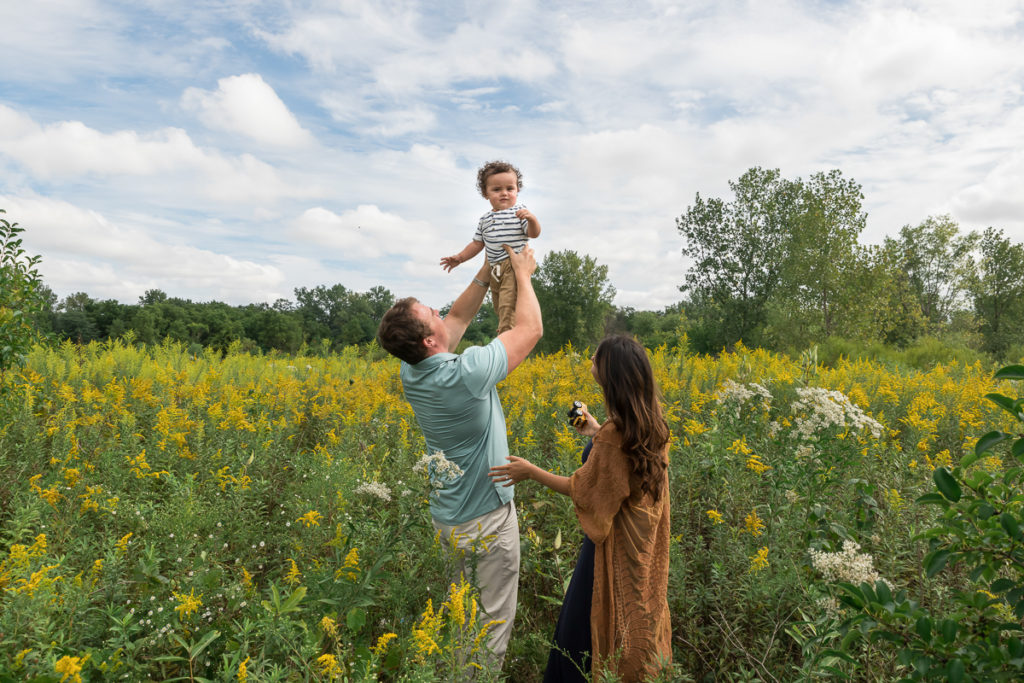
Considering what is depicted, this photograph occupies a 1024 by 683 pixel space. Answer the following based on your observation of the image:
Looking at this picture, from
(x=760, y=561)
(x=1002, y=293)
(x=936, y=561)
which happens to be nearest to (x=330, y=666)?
(x=936, y=561)

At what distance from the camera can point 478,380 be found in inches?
95.3

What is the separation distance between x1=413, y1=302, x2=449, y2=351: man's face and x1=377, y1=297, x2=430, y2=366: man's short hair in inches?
1.0

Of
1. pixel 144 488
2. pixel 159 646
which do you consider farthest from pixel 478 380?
pixel 144 488

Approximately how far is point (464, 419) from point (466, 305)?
3.18ft

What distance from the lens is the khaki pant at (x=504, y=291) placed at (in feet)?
10.6

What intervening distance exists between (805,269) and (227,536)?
24.9 meters

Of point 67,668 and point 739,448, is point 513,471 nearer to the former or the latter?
point 67,668

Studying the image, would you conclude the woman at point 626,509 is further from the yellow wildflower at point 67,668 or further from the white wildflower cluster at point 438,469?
the yellow wildflower at point 67,668

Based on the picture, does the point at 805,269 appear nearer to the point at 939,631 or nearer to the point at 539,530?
the point at 539,530

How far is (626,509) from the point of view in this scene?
2471mm

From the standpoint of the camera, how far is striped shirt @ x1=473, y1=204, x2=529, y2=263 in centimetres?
345

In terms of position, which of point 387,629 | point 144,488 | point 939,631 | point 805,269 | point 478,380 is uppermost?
point 805,269

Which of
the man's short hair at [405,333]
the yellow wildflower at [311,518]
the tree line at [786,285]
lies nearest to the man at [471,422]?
the man's short hair at [405,333]

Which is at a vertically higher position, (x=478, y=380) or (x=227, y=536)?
(x=478, y=380)
